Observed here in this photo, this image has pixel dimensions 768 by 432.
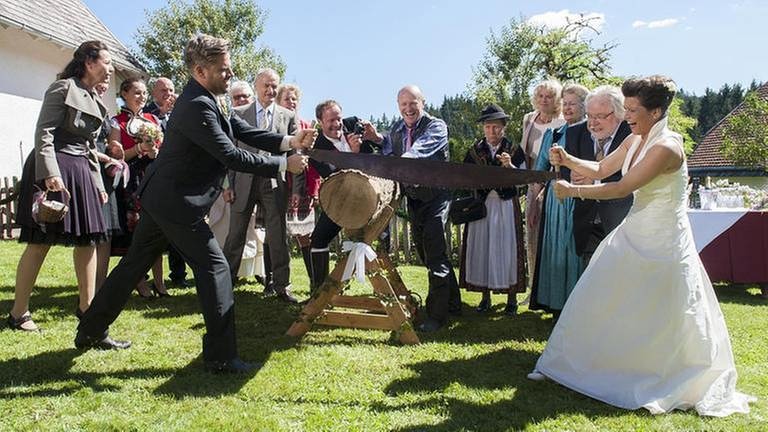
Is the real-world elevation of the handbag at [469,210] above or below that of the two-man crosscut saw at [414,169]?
below

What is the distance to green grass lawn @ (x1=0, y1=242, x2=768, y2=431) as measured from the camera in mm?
3428

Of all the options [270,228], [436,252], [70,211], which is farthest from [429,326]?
[70,211]

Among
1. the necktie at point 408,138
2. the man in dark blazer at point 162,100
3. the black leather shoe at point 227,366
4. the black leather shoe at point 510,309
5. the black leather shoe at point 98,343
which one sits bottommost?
the black leather shoe at point 510,309

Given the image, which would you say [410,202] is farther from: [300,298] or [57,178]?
[57,178]

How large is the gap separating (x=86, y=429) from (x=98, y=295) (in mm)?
1402

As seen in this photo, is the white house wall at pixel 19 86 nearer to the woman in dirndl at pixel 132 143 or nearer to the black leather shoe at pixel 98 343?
the woman in dirndl at pixel 132 143

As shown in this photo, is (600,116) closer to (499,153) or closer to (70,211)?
(499,153)

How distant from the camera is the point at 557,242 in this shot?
579 cm

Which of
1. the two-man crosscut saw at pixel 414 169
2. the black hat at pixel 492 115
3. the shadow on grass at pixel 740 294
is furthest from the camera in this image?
the shadow on grass at pixel 740 294

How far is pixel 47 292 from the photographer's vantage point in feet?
22.6

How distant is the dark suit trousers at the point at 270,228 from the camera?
6.71 m

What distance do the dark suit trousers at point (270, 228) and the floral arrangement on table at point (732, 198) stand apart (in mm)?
6448

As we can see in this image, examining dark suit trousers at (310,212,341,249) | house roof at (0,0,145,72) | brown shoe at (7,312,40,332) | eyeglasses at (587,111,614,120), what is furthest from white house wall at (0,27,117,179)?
eyeglasses at (587,111,614,120)

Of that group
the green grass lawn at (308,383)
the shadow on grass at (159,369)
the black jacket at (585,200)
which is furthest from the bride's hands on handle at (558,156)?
the shadow on grass at (159,369)
